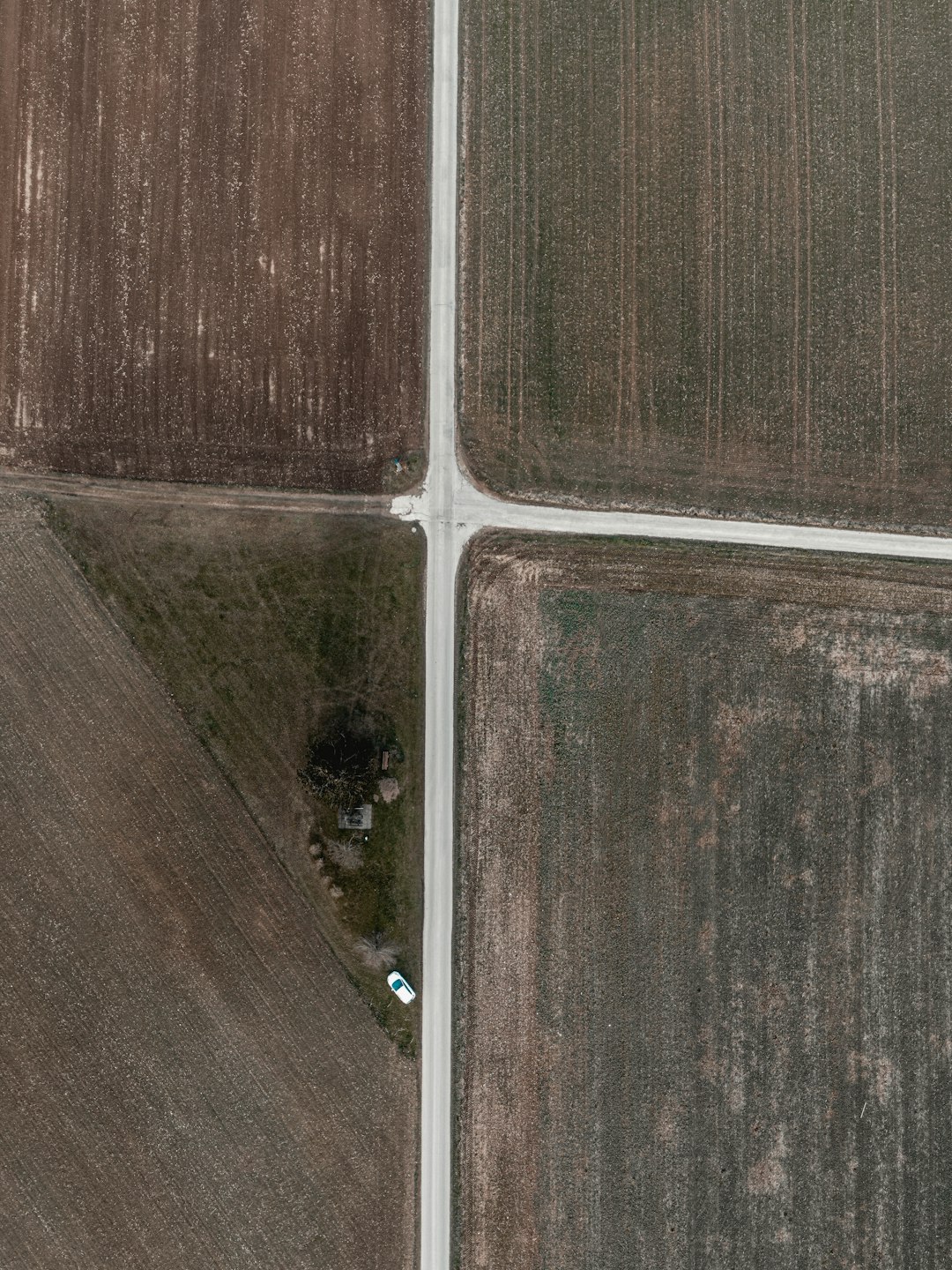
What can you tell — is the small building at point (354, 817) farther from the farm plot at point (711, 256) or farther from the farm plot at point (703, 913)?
the farm plot at point (711, 256)

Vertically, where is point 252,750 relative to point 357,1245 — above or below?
above

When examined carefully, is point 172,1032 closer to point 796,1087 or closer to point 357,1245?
point 357,1245

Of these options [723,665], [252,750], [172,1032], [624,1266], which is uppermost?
[723,665]

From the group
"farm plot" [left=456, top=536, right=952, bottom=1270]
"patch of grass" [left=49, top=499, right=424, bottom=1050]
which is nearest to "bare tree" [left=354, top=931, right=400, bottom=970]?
"patch of grass" [left=49, top=499, right=424, bottom=1050]

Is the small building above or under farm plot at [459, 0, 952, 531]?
under

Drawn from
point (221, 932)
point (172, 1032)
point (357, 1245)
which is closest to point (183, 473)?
point (221, 932)

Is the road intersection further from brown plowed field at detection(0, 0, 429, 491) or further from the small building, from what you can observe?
the small building
